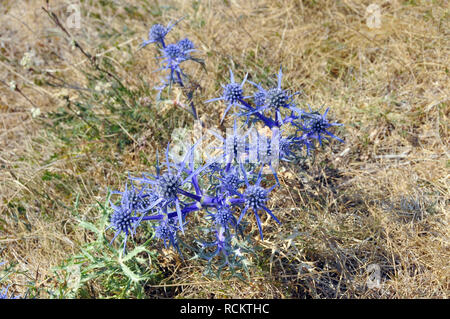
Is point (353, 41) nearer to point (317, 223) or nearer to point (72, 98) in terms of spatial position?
point (317, 223)

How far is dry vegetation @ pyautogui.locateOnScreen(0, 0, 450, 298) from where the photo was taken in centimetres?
267

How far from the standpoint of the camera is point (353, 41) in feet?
13.0

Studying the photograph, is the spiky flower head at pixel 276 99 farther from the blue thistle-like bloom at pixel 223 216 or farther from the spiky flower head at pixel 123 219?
the spiky flower head at pixel 123 219

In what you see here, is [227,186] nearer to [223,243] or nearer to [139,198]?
[223,243]

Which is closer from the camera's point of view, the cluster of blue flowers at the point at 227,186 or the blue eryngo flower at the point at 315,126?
the cluster of blue flowers at the point at 227,186

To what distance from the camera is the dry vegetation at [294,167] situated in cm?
267

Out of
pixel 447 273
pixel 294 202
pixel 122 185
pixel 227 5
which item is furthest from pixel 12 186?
pixel 447 273

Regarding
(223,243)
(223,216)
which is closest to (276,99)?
(223,216)

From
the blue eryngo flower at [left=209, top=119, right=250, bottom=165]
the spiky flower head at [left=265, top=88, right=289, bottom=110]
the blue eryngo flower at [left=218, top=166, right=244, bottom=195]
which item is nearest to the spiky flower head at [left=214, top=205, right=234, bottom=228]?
the blue eryngo flower at [left=218, top=166, right=244, bottom=195]

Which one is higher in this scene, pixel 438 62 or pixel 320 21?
pixel 320 21

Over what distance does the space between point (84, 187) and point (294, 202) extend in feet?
6.07

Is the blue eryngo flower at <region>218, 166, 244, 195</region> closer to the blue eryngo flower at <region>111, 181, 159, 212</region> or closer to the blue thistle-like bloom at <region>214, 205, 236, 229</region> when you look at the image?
the blue thistle-like bloom at <region>214, 205, 236, 229</region>

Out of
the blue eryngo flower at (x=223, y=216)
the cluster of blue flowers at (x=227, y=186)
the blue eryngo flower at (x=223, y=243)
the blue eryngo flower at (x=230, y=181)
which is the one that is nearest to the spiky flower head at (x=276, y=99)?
the cluster of blue flowers at (x=227, y=186)

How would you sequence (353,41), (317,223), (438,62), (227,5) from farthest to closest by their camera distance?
(227,5) → (353,41) → (438,62) → (317,223)
